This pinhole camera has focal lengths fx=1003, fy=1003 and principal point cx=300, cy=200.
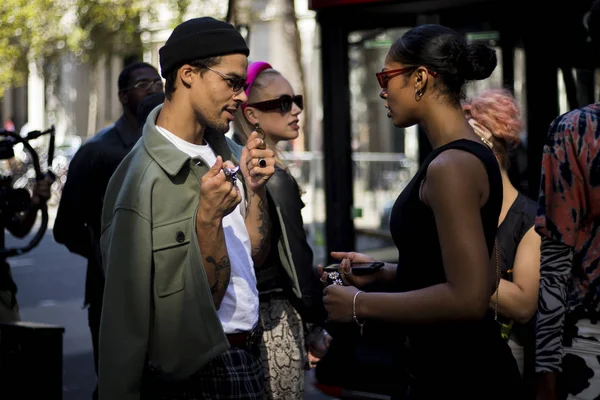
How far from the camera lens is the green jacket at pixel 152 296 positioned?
2.80 m

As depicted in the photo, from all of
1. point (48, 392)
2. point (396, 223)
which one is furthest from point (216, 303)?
point (48, 392)

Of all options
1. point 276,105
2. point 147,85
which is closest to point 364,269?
point 276,105

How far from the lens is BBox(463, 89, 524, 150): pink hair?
4.01 m

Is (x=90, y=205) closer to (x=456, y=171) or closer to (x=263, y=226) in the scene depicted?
(x=263, y=226)

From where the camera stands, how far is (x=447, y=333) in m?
2.67

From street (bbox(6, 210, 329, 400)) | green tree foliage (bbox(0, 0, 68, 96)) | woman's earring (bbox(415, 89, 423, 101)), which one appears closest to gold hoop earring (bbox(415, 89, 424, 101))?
woman's earring (bbox(415, 89, 423, 101))

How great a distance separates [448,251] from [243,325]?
0.86 metres

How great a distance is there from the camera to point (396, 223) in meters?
2.74

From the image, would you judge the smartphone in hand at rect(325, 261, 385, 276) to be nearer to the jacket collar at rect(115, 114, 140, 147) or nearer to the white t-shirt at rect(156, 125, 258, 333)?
the white t-shirt at rect(156, 125, 258, 333)

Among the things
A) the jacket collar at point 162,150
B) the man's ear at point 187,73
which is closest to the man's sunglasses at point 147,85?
the jacket collar at point 162,150

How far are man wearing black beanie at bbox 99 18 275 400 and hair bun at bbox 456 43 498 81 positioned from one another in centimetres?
70

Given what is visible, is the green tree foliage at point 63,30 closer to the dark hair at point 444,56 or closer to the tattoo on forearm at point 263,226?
the tattoo on forearm at point 263,226

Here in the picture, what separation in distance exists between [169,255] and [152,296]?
0.13 metres

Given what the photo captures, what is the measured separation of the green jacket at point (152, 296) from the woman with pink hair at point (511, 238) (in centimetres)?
101
